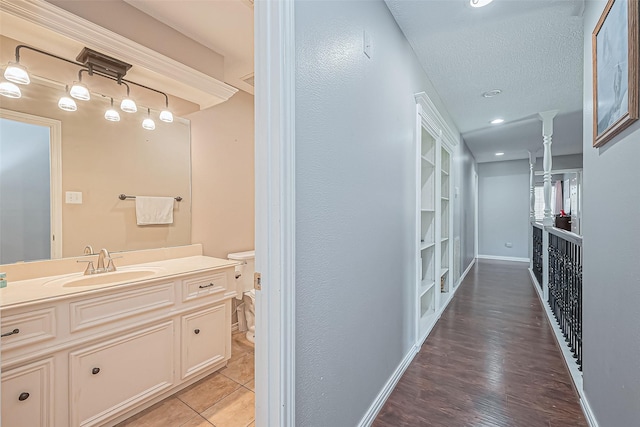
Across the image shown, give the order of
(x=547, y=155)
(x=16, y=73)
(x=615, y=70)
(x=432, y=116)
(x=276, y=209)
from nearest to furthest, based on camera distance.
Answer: (x=276, y=209) → (x=615, y=70) → (x=16, y=73) → (x=432, y=116) → (x=547, y=155)

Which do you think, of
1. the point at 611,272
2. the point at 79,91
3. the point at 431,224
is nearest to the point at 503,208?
the point at 431,224

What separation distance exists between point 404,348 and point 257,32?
2.22m

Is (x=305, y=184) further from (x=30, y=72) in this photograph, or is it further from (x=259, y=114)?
(x=30, y=72)

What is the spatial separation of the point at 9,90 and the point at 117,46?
611 millimetres

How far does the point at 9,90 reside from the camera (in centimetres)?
157

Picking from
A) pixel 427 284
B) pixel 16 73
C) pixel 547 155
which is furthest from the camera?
pixel 547 155

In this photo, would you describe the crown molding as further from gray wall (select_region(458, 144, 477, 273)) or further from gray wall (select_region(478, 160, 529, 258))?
gray wall (select_region(478, 160, 529, 258))

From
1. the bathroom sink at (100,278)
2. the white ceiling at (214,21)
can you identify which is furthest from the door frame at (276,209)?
the bathroom sink at (100,278)

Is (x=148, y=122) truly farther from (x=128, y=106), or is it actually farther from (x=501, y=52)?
(x=501, y=52)

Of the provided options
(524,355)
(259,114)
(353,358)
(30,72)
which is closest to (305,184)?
(259,114)

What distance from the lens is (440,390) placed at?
76.0 inches

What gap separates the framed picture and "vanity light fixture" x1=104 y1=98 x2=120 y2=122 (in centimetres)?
282

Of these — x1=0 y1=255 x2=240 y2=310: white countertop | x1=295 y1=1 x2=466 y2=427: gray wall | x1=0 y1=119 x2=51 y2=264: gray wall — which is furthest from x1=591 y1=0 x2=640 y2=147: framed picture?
x1=0 y1=119 x2=51 y2=264: gray wall

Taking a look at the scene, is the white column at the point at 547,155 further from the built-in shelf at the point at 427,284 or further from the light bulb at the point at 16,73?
the light bulb at the point at 16,73
